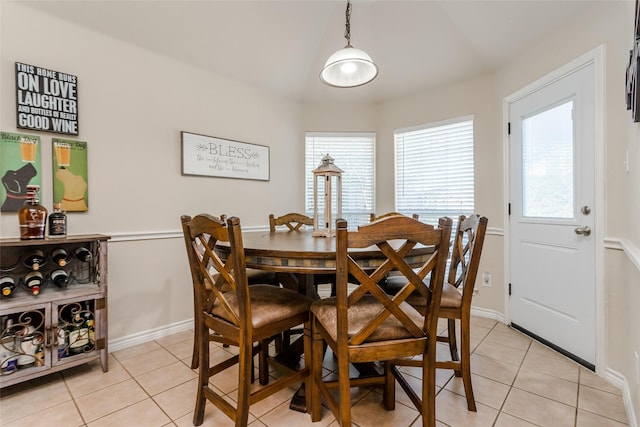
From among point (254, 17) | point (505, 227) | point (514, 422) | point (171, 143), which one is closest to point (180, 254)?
point (171, 143)

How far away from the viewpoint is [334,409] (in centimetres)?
130

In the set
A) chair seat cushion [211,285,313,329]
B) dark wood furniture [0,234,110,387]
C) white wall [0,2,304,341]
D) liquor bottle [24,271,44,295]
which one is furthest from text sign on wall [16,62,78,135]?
chair seat cushion [211,285,313,329]

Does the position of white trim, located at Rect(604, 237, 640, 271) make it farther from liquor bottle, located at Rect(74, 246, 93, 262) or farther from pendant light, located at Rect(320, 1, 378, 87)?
liquor bottle, located at Rect(74, 246, 93, 262)

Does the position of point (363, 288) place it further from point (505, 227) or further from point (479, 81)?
point (479, 81)

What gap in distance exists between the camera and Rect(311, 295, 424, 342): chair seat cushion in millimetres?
1229

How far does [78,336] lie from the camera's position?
74.9 inches

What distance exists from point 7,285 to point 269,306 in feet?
5.24

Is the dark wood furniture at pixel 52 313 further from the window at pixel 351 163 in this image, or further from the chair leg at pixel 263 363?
the window at pixel 351 163

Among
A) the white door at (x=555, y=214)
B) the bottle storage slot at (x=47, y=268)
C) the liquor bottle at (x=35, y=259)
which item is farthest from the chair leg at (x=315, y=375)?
the white door at (x=555, y=214)

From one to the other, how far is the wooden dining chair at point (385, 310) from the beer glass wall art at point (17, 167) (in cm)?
208

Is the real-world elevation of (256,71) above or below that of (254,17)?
below

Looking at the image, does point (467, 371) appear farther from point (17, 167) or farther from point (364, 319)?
point (17, 167)

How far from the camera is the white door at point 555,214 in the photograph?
6.66ft

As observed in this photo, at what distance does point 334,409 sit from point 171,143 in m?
2.40
